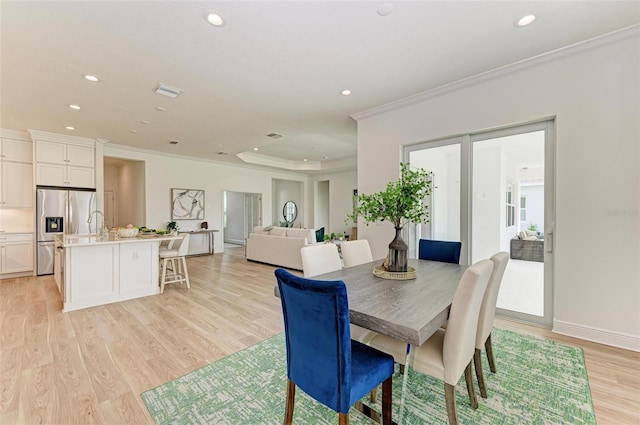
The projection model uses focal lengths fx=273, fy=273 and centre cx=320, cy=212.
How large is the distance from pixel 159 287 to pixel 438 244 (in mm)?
4159

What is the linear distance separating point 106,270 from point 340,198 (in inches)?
287

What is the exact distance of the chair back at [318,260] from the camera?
2.15 meters

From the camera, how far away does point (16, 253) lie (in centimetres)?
505

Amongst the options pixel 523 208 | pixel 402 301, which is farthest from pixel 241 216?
pixel 402 301

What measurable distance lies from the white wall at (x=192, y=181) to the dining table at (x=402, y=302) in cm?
657

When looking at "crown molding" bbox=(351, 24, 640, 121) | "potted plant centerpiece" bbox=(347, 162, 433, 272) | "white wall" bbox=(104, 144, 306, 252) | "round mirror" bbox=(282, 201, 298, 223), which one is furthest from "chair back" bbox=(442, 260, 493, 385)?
"round mirror" bbox=(282, 201, 298, 223)

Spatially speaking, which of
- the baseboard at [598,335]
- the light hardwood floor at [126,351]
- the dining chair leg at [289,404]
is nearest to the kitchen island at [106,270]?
the light hardwood floor at [126,351]

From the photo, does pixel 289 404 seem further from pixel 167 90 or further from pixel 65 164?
pixel 65 164

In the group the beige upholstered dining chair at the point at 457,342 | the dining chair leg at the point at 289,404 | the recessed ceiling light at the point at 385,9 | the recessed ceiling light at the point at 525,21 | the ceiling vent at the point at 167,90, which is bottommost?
the dining chair leg at the point at 289,404

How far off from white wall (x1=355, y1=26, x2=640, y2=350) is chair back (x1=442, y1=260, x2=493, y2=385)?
2.05 metres

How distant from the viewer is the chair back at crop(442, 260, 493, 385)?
1.36m

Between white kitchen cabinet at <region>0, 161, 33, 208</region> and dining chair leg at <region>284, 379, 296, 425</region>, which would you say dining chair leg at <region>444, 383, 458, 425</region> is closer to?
dining chair leg at <region>284, 379, 296, 425</region>

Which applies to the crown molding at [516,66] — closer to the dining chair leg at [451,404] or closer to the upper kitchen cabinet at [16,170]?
the dining chair leg at [451,404]

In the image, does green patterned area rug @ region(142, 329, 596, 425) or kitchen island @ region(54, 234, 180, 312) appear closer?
green patterned area rug @ region(142, 329, 596, 425)
